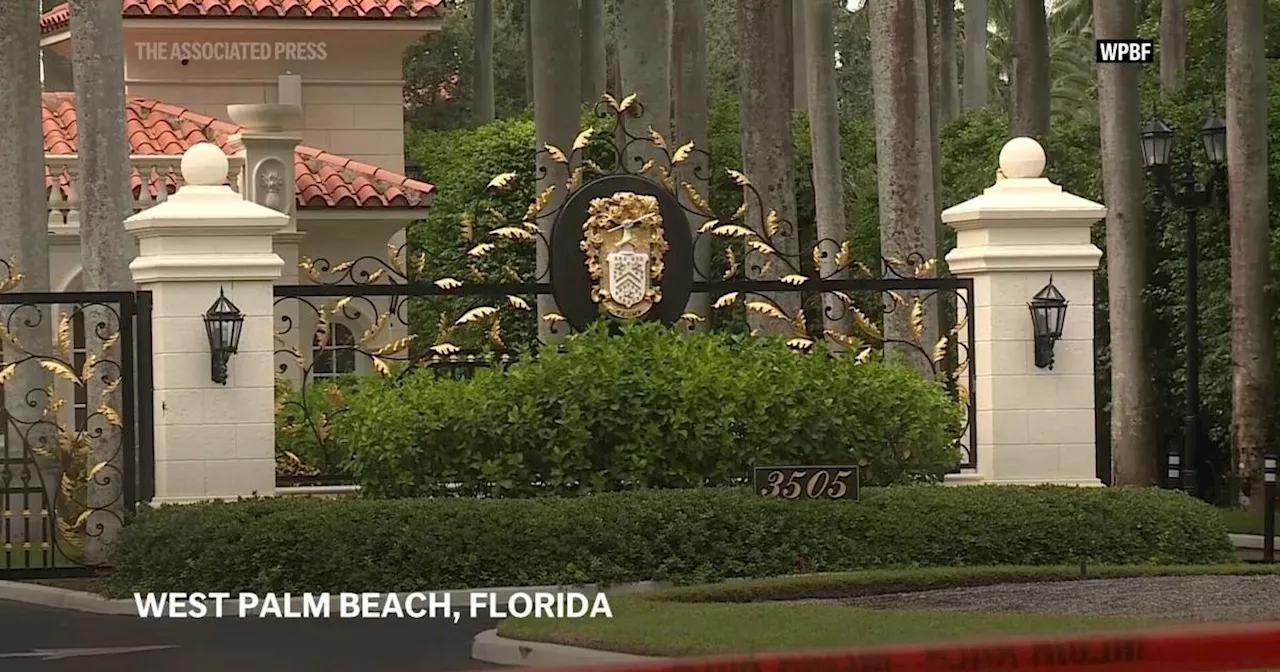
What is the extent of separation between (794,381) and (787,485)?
116cm

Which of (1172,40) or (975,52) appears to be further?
(975,52)

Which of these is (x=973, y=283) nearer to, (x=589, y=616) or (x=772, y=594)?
(x=772, y=594)

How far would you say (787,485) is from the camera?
51.4 feet

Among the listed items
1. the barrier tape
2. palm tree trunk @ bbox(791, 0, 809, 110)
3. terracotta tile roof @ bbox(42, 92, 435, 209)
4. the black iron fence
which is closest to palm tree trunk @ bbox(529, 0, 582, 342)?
the black iron fence

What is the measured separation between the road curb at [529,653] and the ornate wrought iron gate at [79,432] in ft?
14.7

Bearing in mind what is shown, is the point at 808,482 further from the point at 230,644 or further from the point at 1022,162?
the point at 230,644

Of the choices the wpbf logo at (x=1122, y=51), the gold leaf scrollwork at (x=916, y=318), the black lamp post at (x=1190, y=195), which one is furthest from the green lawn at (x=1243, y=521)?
the gold leaf scrollwork at (x=916, y=318)

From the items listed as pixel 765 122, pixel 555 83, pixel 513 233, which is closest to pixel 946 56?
pixel 765 122

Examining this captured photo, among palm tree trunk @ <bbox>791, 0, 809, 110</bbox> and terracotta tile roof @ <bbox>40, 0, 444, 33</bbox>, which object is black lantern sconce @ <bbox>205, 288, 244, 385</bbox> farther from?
palm tree trunk @ <bbox>791, 0, 809, 110</bbox>

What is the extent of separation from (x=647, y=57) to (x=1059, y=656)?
19133mm

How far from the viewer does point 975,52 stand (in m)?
49.1

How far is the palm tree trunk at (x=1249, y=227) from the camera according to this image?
26.3m

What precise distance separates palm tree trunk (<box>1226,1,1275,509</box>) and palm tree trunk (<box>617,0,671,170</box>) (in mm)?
7297

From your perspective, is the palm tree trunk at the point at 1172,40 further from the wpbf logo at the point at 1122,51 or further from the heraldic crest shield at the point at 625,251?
the heraldic crest shield at the point at 625,251
